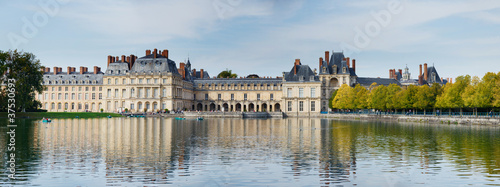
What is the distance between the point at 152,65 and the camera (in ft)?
359

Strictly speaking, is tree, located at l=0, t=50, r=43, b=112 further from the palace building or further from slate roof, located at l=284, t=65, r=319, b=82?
slate roof, located at l=284, t=65, r=319, b=82

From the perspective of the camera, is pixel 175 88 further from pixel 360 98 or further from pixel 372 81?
pixel 372 81

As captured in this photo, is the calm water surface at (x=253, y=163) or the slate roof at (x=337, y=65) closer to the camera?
the calm water surface at (x=253, y=163)

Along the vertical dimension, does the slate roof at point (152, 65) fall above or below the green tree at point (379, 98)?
above

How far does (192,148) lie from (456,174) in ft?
45.8

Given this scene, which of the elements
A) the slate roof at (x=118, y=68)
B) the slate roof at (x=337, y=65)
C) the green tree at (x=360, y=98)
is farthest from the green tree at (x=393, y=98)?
the slate roof at (x=118, y=68)

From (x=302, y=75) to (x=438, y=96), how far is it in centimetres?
4684

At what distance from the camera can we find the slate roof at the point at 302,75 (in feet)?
369

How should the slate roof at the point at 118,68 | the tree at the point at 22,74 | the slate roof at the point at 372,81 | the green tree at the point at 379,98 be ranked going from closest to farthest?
1. the tree at the point at 22,74
2. the green tree at the point at 379,98
3. the slate roof at the point at 118,68
4. the slate roof at the point at 372,81

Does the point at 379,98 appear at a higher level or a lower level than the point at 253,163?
higher

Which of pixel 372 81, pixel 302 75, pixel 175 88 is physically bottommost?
pixel 175 88

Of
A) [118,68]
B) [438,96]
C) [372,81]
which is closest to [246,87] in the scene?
[118,68]

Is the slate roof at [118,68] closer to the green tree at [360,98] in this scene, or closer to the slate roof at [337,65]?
the slate roof at [337,65]

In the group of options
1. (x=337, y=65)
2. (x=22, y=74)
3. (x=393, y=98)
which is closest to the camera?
(x=22, y=74)
